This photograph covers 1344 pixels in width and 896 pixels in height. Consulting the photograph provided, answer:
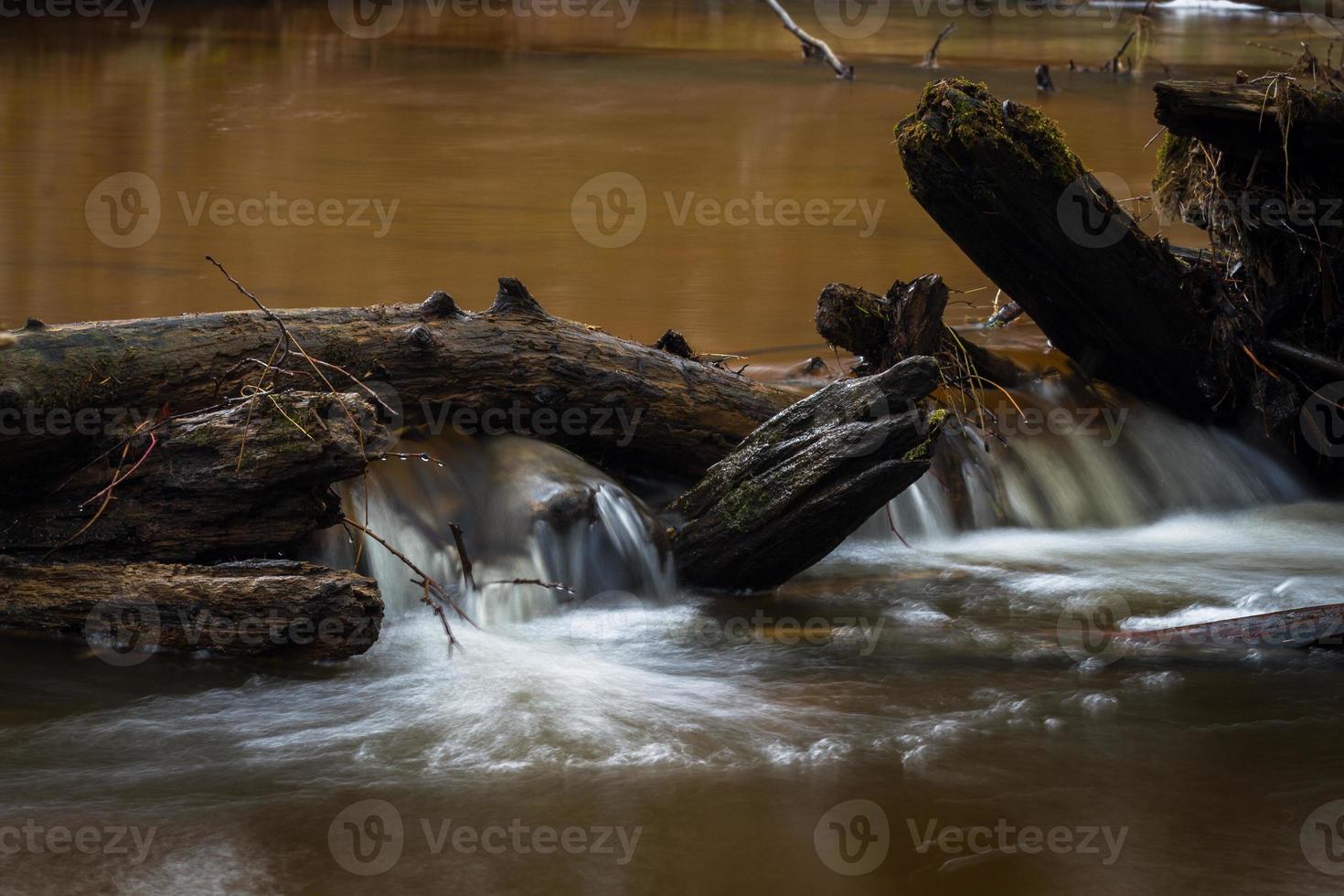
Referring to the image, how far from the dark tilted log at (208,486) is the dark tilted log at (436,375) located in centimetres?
18

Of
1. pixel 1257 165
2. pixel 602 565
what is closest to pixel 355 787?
pixel 602 565

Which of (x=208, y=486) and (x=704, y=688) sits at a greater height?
(x=208, y=486)

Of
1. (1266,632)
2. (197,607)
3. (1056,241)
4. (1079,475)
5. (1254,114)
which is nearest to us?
(197,607)

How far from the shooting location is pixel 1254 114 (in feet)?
17.2

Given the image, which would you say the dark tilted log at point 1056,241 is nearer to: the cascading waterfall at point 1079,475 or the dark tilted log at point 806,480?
the cascading waterfall at point 1079,475

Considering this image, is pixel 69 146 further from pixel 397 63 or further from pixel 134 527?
pixel 134 527

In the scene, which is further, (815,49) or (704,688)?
(815,49)

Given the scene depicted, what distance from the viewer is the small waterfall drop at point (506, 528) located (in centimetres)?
466

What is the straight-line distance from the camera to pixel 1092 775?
3.58 metres

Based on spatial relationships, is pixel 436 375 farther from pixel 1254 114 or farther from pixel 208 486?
pixel 1254 114

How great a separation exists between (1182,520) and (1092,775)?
8.46ft

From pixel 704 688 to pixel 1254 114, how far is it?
3.15 metres

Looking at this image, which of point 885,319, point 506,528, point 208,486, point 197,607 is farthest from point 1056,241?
point 197,607

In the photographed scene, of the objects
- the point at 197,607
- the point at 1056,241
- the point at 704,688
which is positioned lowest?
the point at 704,688
